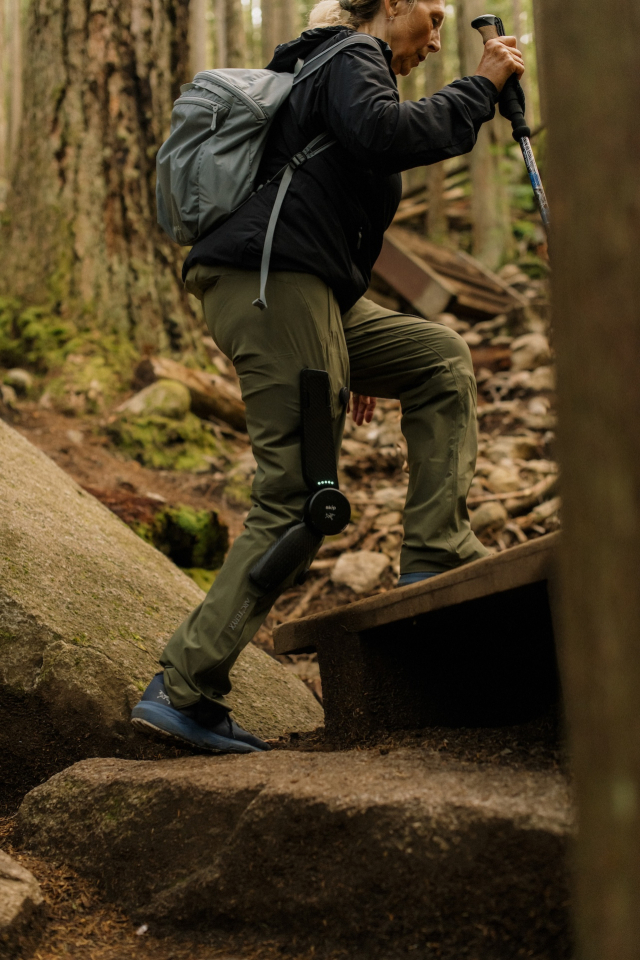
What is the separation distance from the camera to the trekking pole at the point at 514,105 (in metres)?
2.79

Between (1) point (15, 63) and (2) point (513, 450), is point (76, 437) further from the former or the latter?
(1) point (15, 63)

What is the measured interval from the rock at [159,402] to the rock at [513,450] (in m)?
2.45

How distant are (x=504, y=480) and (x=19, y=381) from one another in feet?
12.5

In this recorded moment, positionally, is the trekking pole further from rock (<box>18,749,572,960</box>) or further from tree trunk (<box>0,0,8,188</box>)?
tree trunk (<box>0,0,8,188</box>)

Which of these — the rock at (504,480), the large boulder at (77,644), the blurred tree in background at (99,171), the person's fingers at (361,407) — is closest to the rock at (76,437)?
the blurred tree in background at (99,171)

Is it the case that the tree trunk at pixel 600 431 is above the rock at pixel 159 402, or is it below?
above

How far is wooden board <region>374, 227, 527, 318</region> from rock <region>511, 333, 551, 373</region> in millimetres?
999

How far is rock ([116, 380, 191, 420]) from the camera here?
20.7 ft

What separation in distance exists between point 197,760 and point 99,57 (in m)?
6.50

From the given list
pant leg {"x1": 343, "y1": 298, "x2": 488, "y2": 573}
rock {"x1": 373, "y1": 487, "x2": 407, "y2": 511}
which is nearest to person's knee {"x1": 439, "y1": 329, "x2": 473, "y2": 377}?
pant leg {"x1": 343, "y1": 298, "x2": 488, "y2": 573}

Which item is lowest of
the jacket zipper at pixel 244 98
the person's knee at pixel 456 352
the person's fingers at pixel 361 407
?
the person's fingers at pixel 361 407

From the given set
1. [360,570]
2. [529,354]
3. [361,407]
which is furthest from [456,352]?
[529,354]

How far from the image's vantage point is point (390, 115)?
2.46m

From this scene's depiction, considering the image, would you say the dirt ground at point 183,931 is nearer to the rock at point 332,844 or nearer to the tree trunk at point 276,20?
the rock at point 332,844
